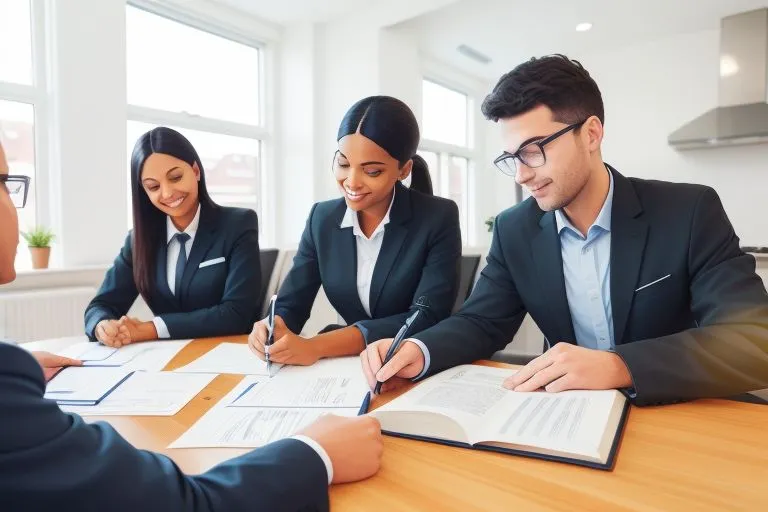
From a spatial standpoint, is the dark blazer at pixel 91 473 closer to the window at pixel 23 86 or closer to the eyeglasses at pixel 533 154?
the eyeglasses at pixel 533 154

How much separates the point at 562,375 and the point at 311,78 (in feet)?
14.7

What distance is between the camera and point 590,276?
4.36 feet

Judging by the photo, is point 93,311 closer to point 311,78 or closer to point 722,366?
point 722,366

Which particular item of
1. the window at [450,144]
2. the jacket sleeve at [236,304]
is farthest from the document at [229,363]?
the window at [450,144]

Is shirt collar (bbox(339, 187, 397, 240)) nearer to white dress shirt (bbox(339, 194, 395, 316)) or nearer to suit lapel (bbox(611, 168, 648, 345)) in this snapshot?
white dress shirt (bbox(339, 194, 395, 316))

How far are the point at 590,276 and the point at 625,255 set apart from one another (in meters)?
0.12

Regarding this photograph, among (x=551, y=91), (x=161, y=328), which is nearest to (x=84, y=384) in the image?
(x=161, y=328)

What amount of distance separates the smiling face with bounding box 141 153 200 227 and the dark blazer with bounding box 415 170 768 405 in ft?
3.58

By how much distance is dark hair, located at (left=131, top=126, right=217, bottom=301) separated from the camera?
1.77 meters

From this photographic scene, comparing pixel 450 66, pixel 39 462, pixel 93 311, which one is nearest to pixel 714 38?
pixel 450 66

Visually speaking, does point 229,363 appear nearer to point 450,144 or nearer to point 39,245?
point 39,245

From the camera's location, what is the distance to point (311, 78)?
484cm

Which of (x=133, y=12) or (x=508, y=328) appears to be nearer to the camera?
(x=508, y=328)

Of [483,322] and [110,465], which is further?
[483,322]
